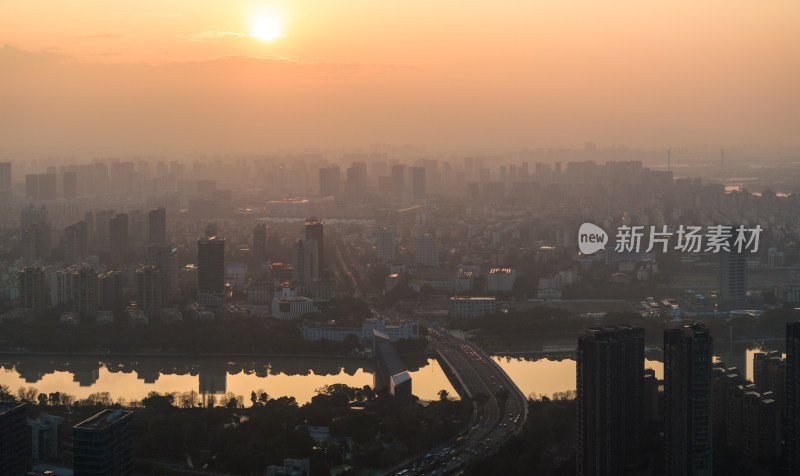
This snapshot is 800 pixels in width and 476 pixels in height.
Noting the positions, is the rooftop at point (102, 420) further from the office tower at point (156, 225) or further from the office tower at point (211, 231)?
the office tower at point (211, 231)

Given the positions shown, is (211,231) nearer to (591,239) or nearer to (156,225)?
(156,225)

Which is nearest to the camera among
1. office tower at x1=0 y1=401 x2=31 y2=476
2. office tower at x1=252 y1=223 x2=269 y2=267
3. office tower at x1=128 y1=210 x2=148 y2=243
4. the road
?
office tower at x1=0 y1=401 x2=31 y2=476

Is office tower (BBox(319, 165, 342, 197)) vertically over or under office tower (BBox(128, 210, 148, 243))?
over

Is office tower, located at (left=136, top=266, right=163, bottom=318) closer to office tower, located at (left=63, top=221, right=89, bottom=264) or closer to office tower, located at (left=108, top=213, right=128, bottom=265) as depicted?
office tower, located at (left=63, top=221, right=89, bottom=264)

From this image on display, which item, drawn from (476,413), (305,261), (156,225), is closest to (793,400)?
(476,413)

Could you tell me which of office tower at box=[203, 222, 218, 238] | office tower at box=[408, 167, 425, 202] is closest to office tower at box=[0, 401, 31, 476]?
office tower at box=[203, 222, 218, 238]

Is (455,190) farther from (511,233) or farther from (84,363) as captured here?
(84,363)

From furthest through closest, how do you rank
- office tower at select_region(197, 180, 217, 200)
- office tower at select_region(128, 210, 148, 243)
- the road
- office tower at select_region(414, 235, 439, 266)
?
1. office tower at select_region(197, 180, 217, 200)
2. office tower at select_region(128, 210, 148, 243)
3. office tower at select_region(414, 235, 439, 266)
4. the road
